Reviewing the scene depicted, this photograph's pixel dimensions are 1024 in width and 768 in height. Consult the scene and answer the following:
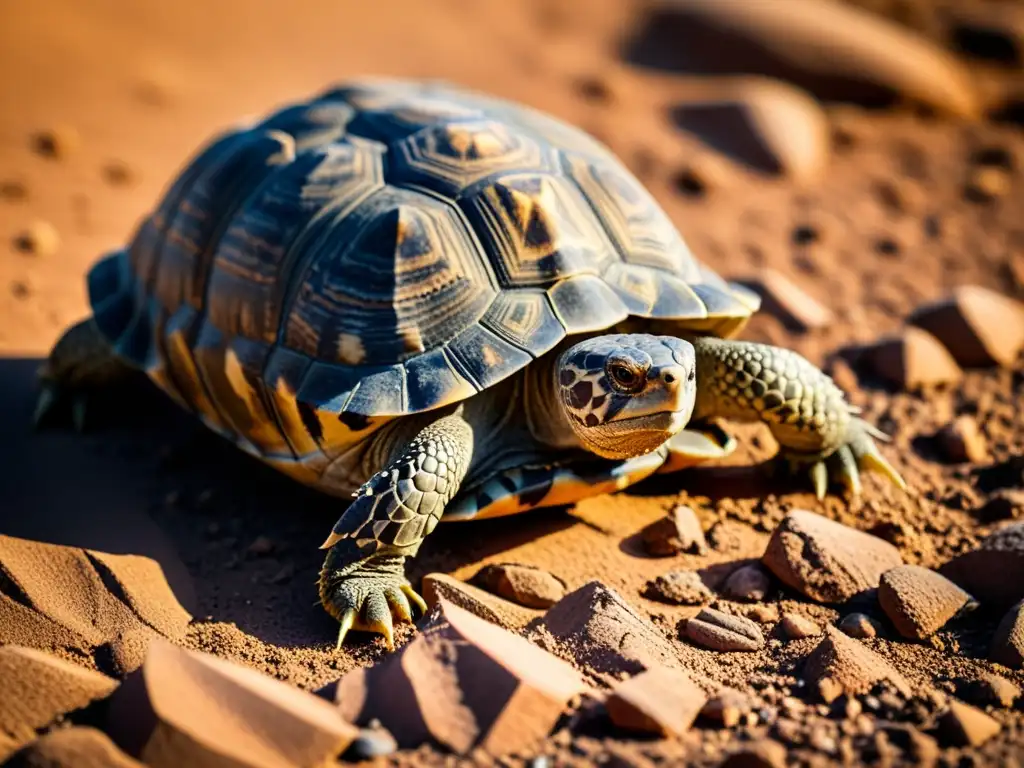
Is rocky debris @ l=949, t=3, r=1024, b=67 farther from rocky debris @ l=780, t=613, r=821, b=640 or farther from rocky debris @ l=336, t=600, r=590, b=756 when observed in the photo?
rocky debris @ l=336, t=600, r=590, b=756

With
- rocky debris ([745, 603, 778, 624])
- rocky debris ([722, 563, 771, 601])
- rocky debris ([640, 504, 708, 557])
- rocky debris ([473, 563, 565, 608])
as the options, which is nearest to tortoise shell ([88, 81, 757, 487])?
rocky debris ([473, 563, 565, 608])

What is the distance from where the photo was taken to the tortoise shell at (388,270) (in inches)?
149

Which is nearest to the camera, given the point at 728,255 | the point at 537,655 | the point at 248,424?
the point at 537,655

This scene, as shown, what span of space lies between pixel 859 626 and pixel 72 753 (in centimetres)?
264

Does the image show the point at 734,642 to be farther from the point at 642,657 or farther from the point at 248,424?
the point at 248,424

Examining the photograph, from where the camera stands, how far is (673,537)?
3.94 metres

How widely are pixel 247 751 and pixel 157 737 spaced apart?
25 centimetres

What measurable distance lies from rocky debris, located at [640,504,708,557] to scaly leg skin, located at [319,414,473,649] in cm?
92

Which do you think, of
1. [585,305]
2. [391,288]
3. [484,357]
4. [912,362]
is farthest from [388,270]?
[912,362]

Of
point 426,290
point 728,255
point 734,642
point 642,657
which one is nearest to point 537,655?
point 642,657

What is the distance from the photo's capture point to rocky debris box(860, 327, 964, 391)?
5.19m

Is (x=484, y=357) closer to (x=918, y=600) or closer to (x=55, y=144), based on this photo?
(x=918, y=600)

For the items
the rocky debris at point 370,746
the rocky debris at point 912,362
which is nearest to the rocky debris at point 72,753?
the rocky debris at point 370,746

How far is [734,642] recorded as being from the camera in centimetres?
336
